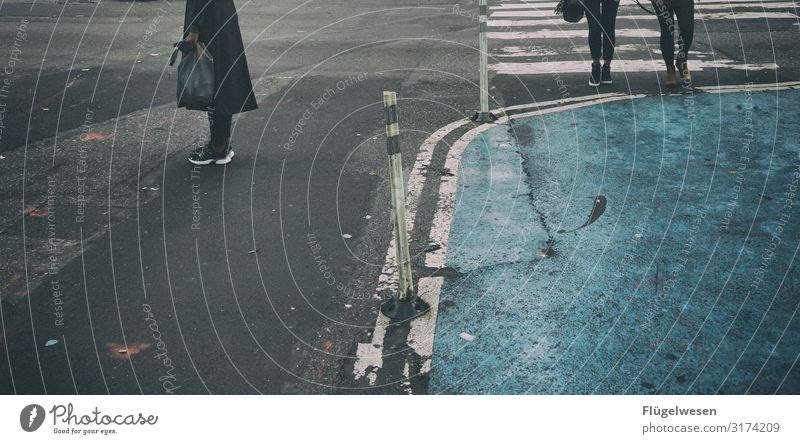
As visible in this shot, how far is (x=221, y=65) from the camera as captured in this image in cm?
750

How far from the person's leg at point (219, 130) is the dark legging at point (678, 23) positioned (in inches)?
205

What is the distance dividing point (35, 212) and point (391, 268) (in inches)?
129

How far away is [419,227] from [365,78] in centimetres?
516

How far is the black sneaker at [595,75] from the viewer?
32.5 ft

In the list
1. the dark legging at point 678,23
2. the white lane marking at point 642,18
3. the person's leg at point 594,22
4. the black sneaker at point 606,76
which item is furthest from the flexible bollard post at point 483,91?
the white lane marking at point 642,18

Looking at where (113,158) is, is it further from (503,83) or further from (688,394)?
(688,394)

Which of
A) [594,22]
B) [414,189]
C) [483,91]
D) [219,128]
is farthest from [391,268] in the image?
[594,22]

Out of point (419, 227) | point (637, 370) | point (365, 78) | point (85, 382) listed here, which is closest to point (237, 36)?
point (419, 227)

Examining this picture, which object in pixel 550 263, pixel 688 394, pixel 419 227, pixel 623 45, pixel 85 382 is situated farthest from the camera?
pixel 623 45

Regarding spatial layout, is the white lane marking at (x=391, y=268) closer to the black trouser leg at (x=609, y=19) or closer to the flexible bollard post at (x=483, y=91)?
the flexible bollard post at (x=483, y=91)

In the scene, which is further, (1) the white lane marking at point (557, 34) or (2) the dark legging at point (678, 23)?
(1) the white lane marking at point (557, 34)

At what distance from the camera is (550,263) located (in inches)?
218

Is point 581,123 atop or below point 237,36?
below

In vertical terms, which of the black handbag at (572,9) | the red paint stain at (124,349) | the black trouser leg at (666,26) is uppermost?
the black handbag at (572,9)
